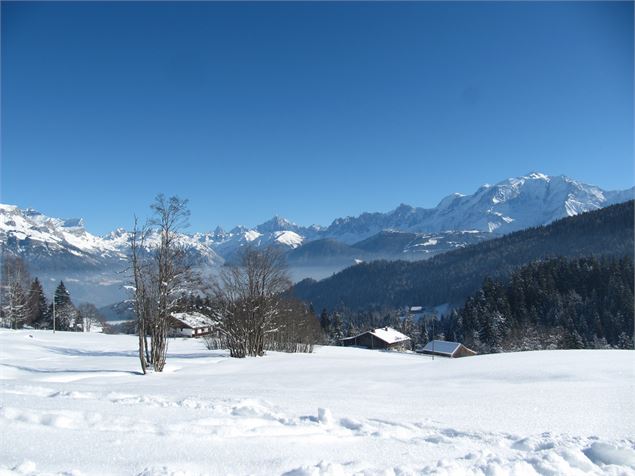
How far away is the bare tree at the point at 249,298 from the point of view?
26719 millimetres

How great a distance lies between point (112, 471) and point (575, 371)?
13.2 metres

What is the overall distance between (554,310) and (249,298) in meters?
73.6

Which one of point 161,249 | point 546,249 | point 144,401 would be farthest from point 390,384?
point 546,249

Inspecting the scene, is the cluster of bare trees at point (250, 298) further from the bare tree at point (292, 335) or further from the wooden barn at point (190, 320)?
the bare tree at point (292, 335)

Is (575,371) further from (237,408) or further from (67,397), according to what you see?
(67,397)

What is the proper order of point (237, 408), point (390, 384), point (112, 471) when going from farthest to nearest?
point (390, 384), point (237, 408), point (112, 471)

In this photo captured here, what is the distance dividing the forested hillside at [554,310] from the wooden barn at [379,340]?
1255 cm

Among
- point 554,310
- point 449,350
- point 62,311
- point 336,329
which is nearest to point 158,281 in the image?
point 449,350

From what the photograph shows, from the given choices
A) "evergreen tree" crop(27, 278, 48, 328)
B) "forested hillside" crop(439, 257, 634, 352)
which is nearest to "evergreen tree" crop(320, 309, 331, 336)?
"forested hillside" crop(439, 257, 634, 352)

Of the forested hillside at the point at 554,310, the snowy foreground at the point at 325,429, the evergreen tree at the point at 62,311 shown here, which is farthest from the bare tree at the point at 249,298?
the evergreen tree at the point at 62,311

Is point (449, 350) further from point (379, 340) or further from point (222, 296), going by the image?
point (222, 296)

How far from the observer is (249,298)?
1091 inches

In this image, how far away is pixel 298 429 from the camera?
672 cm

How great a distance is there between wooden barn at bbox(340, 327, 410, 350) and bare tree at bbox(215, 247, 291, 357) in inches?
2025
